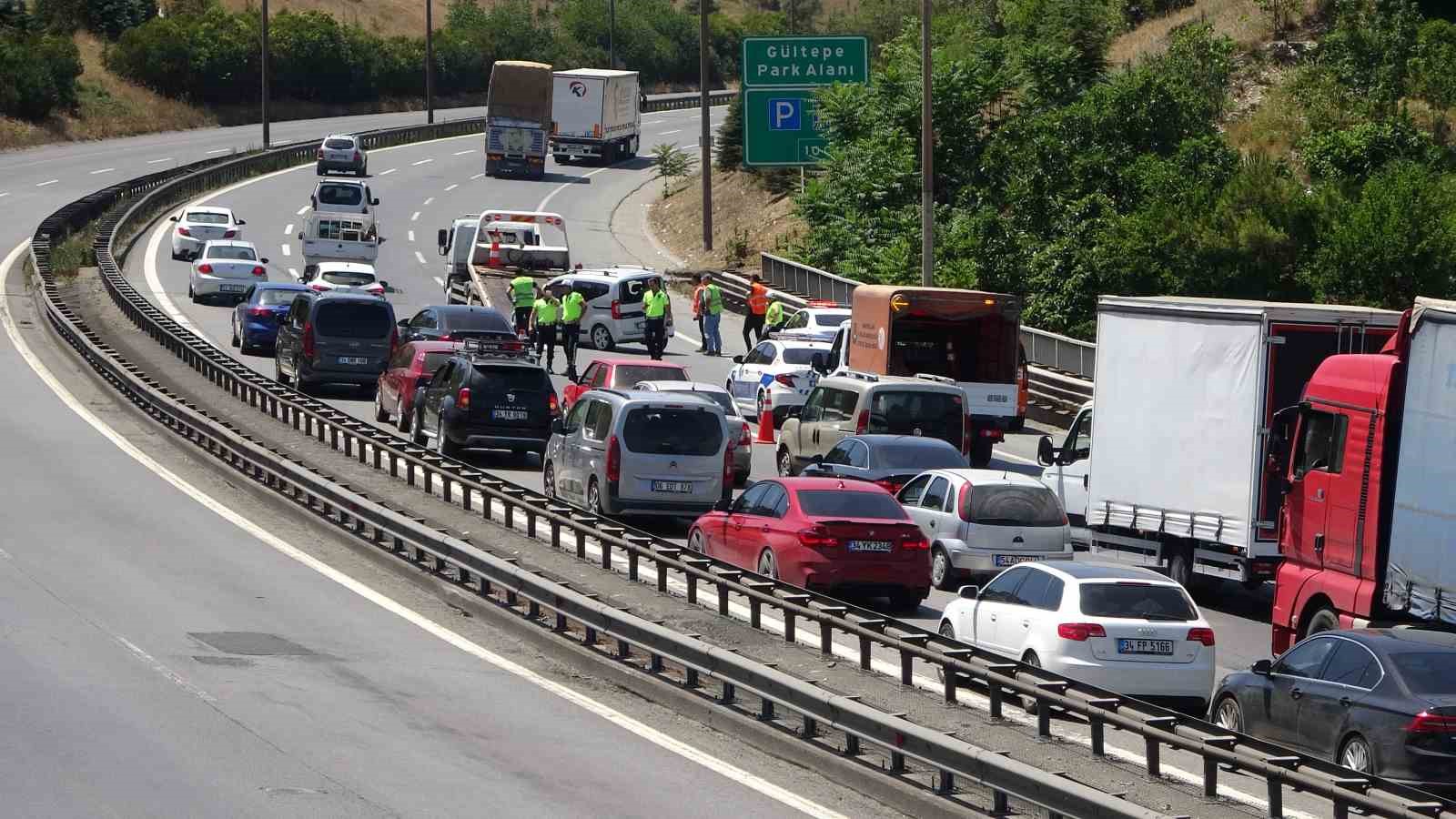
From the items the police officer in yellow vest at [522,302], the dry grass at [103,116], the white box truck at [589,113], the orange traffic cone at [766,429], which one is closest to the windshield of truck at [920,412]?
the orange traffic cone at [766,429]

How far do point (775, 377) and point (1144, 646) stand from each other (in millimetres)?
18896

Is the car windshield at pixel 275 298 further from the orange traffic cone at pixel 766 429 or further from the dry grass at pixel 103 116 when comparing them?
the dry grass at pixel 103 116

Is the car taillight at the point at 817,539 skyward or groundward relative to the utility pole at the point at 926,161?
groundward

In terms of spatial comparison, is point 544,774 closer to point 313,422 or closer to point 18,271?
point 313,422

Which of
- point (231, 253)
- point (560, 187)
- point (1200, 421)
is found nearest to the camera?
point (1200, 421)

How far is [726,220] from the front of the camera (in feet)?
220

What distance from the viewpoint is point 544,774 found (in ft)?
39.8

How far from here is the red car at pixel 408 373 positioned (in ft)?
97.1

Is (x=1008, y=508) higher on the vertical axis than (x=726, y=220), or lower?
lower

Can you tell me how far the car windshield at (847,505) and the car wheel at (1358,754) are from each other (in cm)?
694

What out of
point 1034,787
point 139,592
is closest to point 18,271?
point 139,592

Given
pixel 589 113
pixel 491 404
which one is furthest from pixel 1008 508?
pixel 589 113

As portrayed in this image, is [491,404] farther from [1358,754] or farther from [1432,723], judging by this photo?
[1432,723]

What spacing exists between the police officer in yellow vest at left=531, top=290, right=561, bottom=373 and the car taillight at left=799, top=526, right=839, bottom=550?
19620 mm
